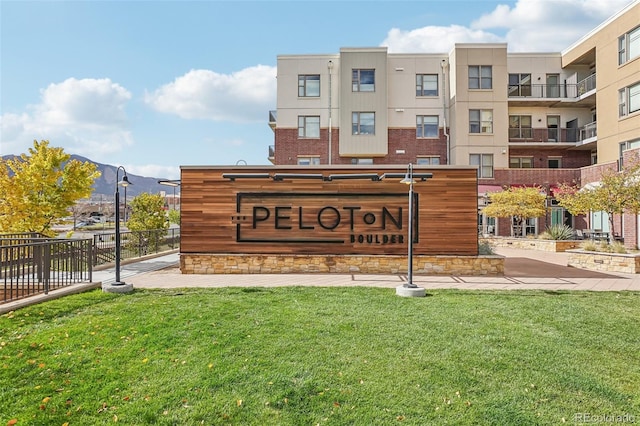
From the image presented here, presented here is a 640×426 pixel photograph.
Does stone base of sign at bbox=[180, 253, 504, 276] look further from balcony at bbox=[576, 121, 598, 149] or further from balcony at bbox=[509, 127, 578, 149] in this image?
balcony at bbox=[576, 121, 598, 149]

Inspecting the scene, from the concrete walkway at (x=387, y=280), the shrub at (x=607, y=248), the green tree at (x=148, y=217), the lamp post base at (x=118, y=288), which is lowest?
the concrete walkway at (x=387, y=280)

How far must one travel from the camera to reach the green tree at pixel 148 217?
17969 millimetres

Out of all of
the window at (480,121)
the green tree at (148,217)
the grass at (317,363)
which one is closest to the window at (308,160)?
the green tree at (148,217)

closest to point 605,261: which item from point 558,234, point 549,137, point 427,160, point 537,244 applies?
point 558,234

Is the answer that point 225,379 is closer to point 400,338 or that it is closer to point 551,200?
point 400,338

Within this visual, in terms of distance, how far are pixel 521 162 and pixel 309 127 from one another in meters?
15.8

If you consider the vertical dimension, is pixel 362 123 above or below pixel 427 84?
below

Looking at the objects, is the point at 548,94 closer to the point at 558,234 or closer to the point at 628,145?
the point at 628,145

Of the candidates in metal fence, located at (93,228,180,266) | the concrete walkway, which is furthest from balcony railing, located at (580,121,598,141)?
metal fence, located at (93,228,180,266)

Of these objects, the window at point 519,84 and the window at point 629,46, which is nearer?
the window at point 629,46

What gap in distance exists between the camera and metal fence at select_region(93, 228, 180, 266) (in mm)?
14500

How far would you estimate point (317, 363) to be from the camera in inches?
195

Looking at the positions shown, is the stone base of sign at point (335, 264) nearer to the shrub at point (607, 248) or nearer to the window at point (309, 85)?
the shrub at point (607, 248)

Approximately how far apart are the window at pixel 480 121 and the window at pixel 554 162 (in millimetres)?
5714
